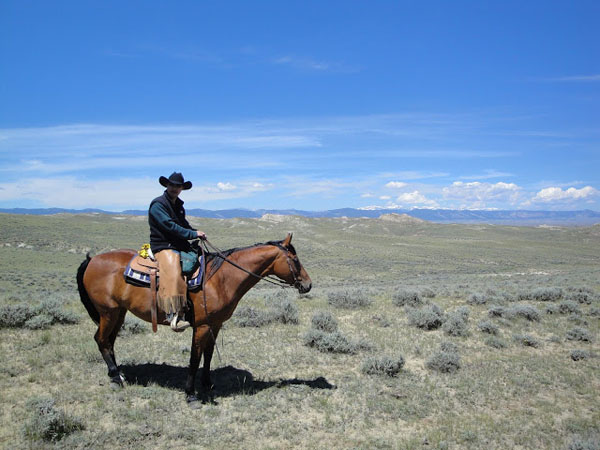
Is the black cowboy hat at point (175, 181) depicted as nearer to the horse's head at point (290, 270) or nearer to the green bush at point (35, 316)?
the horse's head at point (290, 270)

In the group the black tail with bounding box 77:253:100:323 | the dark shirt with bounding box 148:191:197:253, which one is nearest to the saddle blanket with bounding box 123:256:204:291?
the dark shirt with bounding box 148:191:197:253

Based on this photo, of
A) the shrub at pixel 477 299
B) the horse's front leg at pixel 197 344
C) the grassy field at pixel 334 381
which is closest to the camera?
the grassy field at pixel 334 381

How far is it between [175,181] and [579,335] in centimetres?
1005

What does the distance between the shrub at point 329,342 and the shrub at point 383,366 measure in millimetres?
959

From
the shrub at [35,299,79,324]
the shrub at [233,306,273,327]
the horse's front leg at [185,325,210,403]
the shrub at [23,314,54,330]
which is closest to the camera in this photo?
the horse's front leg at [185,325,210,403]

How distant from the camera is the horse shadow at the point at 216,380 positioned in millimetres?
6059

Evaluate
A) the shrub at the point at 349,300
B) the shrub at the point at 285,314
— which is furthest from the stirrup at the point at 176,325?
the shrub at the point at 349,300

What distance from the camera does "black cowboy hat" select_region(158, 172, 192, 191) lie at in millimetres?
5645

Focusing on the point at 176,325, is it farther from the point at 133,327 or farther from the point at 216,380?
the point at 133,327

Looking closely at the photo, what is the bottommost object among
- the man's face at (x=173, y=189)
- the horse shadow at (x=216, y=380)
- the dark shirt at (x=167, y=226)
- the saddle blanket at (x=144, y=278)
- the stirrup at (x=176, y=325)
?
the horse shadow at (x=216, y=380)

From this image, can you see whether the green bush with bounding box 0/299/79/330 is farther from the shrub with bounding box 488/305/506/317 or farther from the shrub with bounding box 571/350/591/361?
the shrub with bounding box 571/350/591/361

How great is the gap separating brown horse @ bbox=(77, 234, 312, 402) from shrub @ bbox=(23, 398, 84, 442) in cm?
129

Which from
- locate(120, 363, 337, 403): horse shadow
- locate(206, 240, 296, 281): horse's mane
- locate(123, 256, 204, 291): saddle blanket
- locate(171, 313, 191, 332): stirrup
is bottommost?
locate(120, 363, 337, 403): horse shadow

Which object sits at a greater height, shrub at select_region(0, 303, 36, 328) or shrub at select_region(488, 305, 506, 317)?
shrub at select_region(0, 303, 36, 328)
